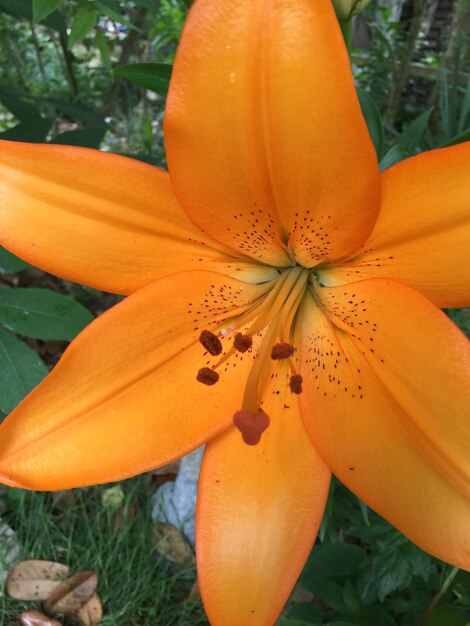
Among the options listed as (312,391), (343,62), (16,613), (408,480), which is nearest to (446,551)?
(408,480)

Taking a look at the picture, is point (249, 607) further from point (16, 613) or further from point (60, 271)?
point (16, 613)

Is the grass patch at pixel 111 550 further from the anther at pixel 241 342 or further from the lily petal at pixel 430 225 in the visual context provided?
the lily petal at pixel 430 225

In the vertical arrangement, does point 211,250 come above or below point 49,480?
above

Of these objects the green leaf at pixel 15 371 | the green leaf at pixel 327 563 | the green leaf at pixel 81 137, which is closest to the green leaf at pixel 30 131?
the green leaf at pixel 81 137

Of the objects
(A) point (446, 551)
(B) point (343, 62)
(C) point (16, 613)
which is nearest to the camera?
(B) point (343, 62)

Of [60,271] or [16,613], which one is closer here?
[60,271]

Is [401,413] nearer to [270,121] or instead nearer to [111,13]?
[270,121]

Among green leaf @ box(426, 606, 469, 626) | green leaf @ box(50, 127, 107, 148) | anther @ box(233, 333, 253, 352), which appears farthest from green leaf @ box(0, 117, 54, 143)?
green leaf @ box(426, 606, 469, 626)
